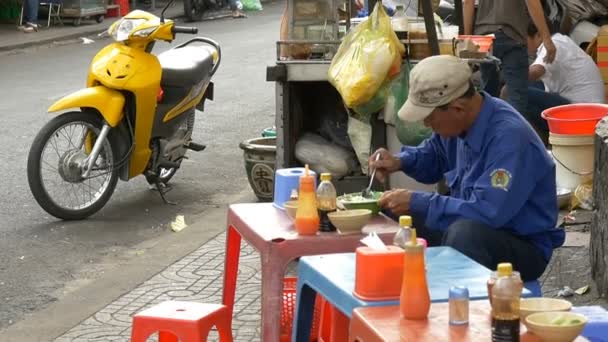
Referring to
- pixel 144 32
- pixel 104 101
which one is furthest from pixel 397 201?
pixel 144 32

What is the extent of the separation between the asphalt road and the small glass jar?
319 centimetres

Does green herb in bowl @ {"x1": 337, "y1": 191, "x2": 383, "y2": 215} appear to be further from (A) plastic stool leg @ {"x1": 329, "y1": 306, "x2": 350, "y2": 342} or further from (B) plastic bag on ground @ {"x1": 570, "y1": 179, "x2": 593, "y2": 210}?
(B) plastic bag on ground @ {"x1": 570, "y1": 179, "x2": 593, "y2": 210}

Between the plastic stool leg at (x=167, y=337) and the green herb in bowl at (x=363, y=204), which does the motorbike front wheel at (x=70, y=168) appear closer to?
the plastic stool leg at (x=167, y=337)

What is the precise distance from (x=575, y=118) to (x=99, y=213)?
3.28 meters

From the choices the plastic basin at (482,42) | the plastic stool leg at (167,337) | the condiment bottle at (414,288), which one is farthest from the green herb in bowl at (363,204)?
the plastic basin at (482,42)

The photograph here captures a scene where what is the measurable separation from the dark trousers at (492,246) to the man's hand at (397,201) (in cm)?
19

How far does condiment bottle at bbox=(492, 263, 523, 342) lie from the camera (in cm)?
319

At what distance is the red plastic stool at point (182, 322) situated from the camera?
4.73 meters

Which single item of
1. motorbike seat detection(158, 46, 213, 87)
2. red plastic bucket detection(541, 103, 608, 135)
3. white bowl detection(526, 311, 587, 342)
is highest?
white bowl detection(526, 311, 587, 342)

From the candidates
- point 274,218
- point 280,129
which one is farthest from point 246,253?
point 274,218

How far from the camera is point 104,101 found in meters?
7.89

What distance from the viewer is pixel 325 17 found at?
7184 mm

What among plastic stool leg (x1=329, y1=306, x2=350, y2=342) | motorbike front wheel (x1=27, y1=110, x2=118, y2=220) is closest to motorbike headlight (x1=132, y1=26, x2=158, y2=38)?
motorbike front wheel (x1=27, y1=110, x2=118, y2=220)

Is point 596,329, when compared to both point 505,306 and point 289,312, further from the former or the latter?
point 289,312
